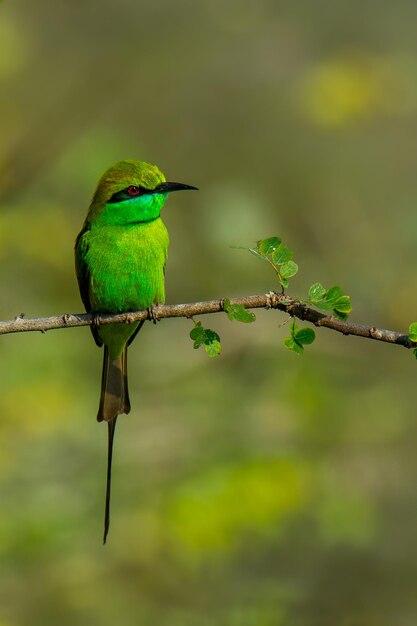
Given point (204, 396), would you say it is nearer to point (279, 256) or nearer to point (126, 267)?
point (126, 267)

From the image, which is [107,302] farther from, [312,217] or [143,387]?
Result: [312,217]

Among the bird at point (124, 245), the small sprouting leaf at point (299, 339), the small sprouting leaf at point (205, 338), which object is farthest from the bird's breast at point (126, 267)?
the small sprouting leaf at point (299, 339)

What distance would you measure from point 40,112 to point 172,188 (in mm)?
2395

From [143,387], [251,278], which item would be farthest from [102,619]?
[251,278]

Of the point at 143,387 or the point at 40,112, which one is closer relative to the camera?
the point at 143,387

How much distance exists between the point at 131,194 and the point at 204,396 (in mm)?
1694

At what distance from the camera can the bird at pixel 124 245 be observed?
302cm

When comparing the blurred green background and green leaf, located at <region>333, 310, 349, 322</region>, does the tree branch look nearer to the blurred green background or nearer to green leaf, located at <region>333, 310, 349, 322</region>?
green leaf, located at <region>333, 310, 349, 322</region>

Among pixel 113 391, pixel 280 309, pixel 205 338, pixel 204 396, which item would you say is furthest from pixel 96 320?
pixel 204 396

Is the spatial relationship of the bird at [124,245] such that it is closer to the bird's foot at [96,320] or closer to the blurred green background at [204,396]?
the bird's foot at [96,320]

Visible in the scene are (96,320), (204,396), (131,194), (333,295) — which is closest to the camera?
(333,295)

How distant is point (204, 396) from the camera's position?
4.56 m

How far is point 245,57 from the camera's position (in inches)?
251

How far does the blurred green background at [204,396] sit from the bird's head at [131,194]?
108 cm
